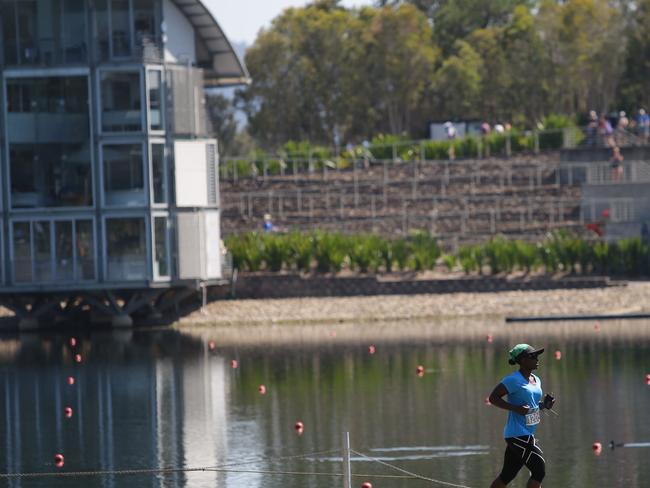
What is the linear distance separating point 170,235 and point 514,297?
1179 centimetres

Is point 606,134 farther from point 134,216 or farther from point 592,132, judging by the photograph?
point 134,216

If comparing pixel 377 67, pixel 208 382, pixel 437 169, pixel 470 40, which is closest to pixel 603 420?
pixel 208 382

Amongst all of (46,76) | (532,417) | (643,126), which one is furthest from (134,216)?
(532,417)

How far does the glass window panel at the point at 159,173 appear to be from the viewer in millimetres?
54500

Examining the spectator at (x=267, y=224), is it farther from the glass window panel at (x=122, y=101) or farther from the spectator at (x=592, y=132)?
the spectator at (x=592, y=132)

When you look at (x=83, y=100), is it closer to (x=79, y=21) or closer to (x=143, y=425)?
(x=79, y=21)

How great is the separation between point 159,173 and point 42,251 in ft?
15.5

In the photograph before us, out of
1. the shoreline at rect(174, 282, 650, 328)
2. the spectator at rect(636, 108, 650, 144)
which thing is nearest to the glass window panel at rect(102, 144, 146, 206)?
the shoreline at rect(174, 282, 650, 328)

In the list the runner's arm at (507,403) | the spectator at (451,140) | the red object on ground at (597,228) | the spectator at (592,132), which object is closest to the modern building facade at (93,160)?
the red object on ground at (597,228)

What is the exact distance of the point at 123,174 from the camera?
2140 inches

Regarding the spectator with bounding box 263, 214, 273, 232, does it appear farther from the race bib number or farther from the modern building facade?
the race bib number

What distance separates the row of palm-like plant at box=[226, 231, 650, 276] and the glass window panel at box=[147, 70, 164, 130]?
19.6ft

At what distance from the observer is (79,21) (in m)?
54.5

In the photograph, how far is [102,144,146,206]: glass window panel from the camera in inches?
2136
